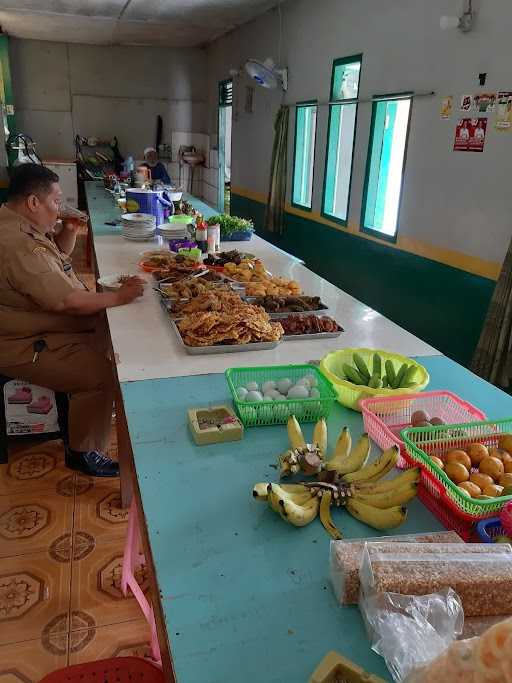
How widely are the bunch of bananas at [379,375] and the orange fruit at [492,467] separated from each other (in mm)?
452

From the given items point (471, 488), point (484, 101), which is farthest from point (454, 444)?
point (484, 101)

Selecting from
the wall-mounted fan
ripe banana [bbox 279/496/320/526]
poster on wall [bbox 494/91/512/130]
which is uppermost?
the wall-mounted fan

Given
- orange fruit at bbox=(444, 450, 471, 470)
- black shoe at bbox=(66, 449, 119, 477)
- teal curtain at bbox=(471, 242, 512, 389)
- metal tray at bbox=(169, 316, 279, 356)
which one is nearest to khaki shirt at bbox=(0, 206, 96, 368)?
black shoe at bbox=(66, 449, 119, 477)

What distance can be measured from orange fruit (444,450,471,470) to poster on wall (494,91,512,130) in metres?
2.49

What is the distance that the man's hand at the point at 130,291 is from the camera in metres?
2.47

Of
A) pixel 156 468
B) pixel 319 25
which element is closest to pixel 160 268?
pixel 156 468

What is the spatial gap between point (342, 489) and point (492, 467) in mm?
338

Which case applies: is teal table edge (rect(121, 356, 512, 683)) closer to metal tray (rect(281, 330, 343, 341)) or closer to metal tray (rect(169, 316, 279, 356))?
metal tray (rect(169, 316, 279, 356))

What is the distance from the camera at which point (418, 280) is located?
403 centimetres

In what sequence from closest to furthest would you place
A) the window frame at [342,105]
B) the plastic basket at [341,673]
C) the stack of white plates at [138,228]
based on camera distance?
the plastic basket at [341,673] < the stack of white plates at [138,228] < the window frame at [342,105]

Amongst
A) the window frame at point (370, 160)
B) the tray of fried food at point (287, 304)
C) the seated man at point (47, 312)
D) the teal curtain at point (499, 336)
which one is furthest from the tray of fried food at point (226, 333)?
the window frame at point (370, 160)

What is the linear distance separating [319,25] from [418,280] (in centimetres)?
295

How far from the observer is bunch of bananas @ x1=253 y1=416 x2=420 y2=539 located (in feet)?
3.67

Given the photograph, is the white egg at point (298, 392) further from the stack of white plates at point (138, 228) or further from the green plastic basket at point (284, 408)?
the stack of white plates at point (138, 228)
